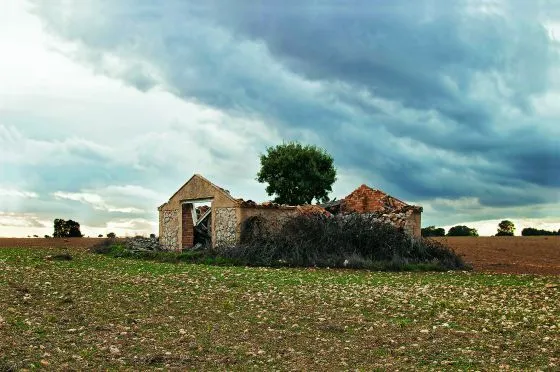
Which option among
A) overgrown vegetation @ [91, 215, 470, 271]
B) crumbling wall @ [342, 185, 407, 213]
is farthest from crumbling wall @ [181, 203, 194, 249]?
crumbling wall @ [342, 185, 407, 213]

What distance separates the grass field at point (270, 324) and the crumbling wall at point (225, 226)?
1500cm

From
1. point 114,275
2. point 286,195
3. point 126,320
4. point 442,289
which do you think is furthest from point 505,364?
point 286,195

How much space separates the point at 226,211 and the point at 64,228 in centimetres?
2311

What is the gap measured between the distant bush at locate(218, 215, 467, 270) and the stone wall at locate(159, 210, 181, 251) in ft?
27.6

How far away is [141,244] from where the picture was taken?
42719 mm

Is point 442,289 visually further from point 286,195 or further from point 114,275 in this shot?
point 286,195

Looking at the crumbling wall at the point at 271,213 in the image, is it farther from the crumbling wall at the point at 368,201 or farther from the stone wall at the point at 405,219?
the stone wall at the point at 405,219

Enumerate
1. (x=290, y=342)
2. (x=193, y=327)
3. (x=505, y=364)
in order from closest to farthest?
(x=505, y=364) < (x=290, y=342) < (x=193, y=327)

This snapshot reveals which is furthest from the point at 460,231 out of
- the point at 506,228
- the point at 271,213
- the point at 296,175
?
the point at 271,213

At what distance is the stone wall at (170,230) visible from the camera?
140ft

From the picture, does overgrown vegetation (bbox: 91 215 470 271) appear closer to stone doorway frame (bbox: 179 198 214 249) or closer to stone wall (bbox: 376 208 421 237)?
stone wall (bbox: 376 208 421 237)

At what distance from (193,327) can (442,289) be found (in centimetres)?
1017

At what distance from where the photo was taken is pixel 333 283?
21.8 m

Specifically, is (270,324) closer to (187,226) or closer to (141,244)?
(187,226)
